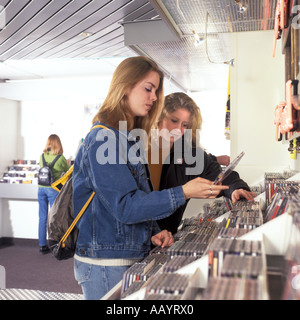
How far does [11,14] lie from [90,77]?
13.3 ft

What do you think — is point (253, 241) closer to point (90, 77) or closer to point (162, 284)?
point (162, 284)

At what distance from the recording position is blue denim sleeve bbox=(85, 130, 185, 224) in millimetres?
1486

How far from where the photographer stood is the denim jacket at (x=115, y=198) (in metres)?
1.49

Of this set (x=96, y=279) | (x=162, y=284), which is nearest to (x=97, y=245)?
(x=96, y=279)

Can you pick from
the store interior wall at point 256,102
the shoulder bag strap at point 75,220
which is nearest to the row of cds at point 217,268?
the shoulder bag strap at point 75,220

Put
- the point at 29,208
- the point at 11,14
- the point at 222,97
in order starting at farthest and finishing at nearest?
1. the point at 222,97
2. the point at 29,208
3. the point at 11,14

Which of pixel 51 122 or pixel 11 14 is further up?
pixel 11 14

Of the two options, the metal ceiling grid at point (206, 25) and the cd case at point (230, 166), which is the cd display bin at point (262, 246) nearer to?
the cd case at point (230, 166)

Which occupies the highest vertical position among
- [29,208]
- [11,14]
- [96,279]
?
[11,14]

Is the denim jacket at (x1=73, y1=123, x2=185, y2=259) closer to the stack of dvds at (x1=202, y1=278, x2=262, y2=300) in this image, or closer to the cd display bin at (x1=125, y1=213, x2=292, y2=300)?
the cd display bin at (x1=125, y1=213, x2=292, y2=300)

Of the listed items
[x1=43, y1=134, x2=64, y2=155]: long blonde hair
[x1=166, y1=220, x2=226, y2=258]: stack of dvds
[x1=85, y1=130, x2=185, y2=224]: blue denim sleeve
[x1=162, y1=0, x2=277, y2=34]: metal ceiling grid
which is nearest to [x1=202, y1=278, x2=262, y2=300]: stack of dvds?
[x1=166, y1=220, x2=226, y2=258]: stack of dvds
